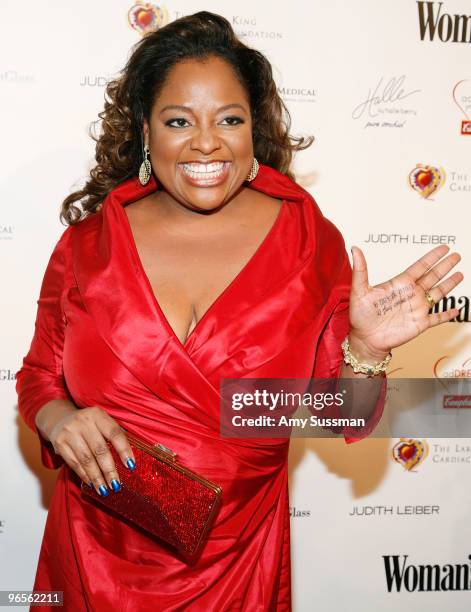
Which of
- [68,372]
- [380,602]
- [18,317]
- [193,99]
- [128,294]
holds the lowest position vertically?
[380,602]

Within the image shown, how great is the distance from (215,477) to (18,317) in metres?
1.08

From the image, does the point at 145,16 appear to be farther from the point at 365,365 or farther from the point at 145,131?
the point at 365,365

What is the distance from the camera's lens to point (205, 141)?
1.42m

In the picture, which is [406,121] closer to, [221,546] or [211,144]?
[211,144]

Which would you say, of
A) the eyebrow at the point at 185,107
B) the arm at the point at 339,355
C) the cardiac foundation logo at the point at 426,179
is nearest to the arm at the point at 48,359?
the eyebrow at the point at 185,107

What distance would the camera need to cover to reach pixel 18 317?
2268 mm

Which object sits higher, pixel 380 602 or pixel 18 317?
pixel 18 317

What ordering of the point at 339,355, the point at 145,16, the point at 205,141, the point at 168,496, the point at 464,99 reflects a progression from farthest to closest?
the point at 464,99 → the point at 145,16 → the point at 339,355 → the point at 205,141 → the point at 168,496

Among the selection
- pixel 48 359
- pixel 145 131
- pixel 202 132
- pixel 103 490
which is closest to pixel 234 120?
pixel 202 132

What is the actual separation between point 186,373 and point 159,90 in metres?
0.59

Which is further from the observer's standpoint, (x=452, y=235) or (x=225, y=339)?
(x=452, y=235)

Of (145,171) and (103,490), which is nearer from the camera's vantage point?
(103,490)

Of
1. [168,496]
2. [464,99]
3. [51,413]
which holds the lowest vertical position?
[168,496]

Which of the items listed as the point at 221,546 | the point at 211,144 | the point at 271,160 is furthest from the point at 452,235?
the point at 221,546
